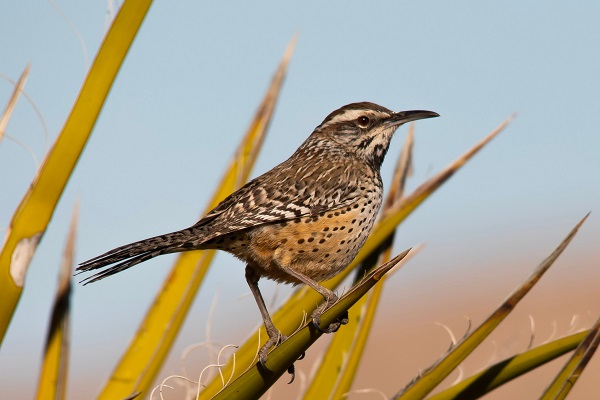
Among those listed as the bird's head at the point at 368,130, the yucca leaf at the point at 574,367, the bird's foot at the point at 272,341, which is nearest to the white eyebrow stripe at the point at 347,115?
the bird's head at the point at 368,130

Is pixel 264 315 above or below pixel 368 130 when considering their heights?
below

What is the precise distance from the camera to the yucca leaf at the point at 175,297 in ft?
8.40

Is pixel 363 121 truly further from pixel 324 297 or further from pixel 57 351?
pixel 57 351

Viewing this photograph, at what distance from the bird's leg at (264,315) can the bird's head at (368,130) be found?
25.7 inches

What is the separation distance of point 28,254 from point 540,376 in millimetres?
12580

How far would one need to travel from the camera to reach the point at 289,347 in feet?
5.80

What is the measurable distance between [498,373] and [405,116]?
1.16 metres

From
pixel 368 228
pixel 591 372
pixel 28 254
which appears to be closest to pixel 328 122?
pixel 368 228

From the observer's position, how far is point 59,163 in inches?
81.2

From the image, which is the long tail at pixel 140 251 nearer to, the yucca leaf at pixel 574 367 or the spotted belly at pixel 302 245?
the spotted belly at pixel 302 245

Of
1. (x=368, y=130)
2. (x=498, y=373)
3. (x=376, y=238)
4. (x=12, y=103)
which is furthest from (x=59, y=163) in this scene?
(x=368, y=130)

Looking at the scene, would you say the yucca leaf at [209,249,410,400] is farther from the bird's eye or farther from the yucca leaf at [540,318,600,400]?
the bird's eye

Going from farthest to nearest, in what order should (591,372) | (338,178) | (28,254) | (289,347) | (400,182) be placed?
(591,372) → (338,178) → (400,182) → (28,254) → (289,347)

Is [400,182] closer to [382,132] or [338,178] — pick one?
[338,178]
